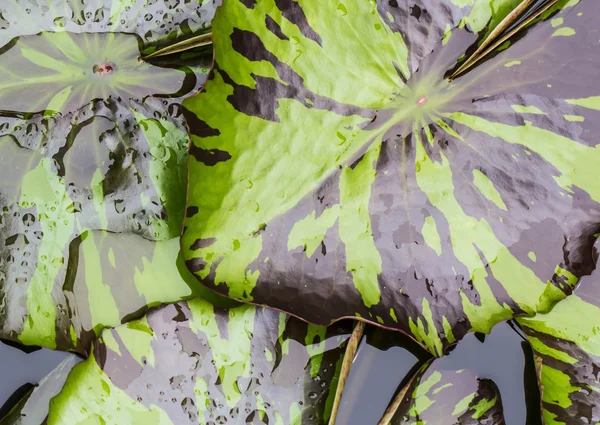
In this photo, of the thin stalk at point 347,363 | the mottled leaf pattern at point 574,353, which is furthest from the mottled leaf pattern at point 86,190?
the mottled leaf pattern at point 574,353

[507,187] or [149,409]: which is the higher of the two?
[507,187]

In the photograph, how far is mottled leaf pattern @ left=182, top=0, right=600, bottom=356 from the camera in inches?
26.5

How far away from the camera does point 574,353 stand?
767 millimetres

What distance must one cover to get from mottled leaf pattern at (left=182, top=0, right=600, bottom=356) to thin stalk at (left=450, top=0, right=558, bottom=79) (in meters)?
0.01

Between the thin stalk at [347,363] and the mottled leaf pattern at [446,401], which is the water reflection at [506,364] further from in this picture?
the thin stalk at [347,363]

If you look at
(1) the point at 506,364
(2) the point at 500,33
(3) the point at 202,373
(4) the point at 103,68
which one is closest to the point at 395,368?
(1) the point at 506,364

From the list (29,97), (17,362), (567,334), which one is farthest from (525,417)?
(29,97)

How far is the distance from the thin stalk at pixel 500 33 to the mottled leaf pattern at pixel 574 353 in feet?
1.17

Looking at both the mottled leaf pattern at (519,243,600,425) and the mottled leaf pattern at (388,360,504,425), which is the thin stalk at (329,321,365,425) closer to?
the mottled leaf pattern at (388,360,504,425)

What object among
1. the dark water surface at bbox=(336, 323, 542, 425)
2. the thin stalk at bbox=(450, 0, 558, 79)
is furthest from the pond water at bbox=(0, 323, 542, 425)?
the thin stalk at bbox=(450, 0, 558, 79)

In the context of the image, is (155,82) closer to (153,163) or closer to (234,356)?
(153,163)

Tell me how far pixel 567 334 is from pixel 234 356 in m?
0.48

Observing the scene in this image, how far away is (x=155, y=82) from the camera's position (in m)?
0.84

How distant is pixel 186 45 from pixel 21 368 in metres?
0.57
